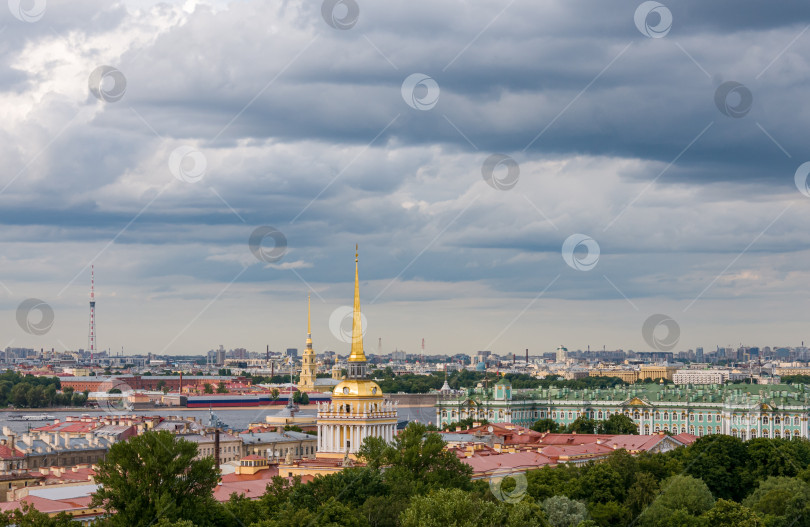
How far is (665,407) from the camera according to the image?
3078 inches

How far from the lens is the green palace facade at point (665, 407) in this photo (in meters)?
72.3

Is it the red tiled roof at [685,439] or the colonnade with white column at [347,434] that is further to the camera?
the red tiled roof at [685,439]

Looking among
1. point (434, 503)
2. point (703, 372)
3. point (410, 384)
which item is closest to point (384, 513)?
point (434, 503)

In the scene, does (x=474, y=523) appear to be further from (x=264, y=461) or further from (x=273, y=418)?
(x=273, y=418)

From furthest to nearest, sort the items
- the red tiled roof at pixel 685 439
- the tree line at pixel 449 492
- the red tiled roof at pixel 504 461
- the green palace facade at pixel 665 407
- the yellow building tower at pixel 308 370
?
the yellow building tower at pixel 308 370
the green palace facade at pixel 665 407
the red tiled roof at pixel 685 439
the red tiled roof at pixel 504 461
the tree line at pixel 449 492

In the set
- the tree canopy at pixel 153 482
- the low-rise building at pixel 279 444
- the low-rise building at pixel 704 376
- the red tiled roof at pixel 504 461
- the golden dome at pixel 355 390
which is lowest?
the low-rise building at pixel 279 444

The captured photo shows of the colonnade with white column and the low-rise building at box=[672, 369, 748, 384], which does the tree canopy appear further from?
the low-rise building at box=[672, 369, 748, 384]

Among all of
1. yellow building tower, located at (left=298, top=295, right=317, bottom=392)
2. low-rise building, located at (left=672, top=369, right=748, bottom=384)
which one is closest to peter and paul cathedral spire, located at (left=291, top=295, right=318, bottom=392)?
yellow building tower, located at (left=298, top=295, right=317, bottom=392)

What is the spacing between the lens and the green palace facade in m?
72.3

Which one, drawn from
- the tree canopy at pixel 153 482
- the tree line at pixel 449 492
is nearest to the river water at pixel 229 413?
the tree line at pixel 449 492

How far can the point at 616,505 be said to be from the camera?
1359 inches

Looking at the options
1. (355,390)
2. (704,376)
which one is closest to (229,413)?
(704,376)

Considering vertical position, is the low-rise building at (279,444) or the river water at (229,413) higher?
the river water at (229,413)

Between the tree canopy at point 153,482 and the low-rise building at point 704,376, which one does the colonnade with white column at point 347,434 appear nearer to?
the tree canopy at point 153,482
